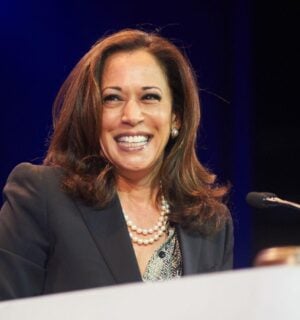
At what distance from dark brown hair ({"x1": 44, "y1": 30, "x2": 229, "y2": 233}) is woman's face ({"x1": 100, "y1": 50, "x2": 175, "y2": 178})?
0.02 metres

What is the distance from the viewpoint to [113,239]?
1.38 meters

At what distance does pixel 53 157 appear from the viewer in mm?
1493

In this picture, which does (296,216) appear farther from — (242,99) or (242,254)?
(242,99)

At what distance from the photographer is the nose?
1.45m

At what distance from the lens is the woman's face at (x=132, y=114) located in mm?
1465

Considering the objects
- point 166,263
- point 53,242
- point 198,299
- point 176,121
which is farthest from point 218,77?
point 198,299

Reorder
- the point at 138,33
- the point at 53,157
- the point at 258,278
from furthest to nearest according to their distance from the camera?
the point at 138,33, the point at 53,157, the point at 258,278

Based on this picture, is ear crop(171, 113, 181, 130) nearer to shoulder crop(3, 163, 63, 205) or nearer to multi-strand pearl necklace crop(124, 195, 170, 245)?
multi-strand pearl necklace crop(124, 195, 170, 245)

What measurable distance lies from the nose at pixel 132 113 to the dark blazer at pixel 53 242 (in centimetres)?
18

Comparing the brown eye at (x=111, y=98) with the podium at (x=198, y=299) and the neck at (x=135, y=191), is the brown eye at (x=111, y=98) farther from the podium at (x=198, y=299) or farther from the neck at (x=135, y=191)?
the podium at (x=198, y=299)

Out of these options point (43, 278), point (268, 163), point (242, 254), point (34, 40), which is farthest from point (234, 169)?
A: point (43, 278)

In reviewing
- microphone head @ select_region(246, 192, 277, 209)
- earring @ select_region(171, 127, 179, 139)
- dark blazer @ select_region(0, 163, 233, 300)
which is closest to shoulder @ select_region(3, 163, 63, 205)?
dark blazer @ select_region(0, 163, 233, 300)

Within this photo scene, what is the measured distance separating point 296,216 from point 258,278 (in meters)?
2.70

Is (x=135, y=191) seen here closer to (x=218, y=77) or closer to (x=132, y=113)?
(x=132, y=113)
